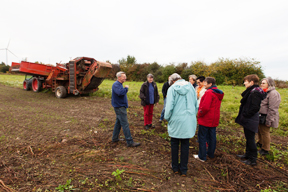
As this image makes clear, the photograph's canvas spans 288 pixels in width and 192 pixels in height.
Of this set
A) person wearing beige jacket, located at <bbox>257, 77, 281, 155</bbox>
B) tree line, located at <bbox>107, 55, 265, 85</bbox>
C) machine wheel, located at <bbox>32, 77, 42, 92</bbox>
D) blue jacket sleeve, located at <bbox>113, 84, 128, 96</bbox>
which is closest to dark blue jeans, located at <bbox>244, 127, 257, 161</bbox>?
person wearing beige jacket, located at <bbox>257, 77, 281, 155</bbox>

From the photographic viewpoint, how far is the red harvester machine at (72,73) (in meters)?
9.34

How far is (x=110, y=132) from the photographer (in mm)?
4926

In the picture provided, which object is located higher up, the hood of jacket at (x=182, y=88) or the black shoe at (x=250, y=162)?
the hood of jacket at (x=182, y=88)

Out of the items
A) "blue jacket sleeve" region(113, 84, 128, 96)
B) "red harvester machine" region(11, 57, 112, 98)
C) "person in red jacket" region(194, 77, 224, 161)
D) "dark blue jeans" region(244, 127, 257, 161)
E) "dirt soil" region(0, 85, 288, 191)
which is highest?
"red harvester machine" region(11, 57, 112, 98)

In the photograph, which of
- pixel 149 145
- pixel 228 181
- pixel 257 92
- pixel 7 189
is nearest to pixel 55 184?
pixel 7 189

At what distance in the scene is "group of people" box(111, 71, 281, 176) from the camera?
2.83 m

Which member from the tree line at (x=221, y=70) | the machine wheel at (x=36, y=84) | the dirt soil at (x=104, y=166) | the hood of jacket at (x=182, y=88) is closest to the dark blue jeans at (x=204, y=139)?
the dirt soil at (x=104, y=166)

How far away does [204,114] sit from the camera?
333cm

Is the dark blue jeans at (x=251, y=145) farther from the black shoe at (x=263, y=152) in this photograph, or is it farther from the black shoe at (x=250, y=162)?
the black shoe at (x=263, y=152)

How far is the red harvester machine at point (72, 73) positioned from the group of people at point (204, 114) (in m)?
5.84

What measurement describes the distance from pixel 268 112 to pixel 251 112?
Result: 36.6 inches

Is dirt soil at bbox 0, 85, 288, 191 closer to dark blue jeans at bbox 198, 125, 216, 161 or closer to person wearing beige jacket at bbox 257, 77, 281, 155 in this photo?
dark blue jeans at bbox 198, 125, 216, 161

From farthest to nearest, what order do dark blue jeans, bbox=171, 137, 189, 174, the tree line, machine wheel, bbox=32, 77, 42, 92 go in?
the tree line
machine wheel, bbox=32, 77, 42, 92
dark blue jeans, bbox=171, 137, 189, 174

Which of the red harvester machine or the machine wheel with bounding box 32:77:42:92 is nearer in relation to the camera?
the red harvester machine
